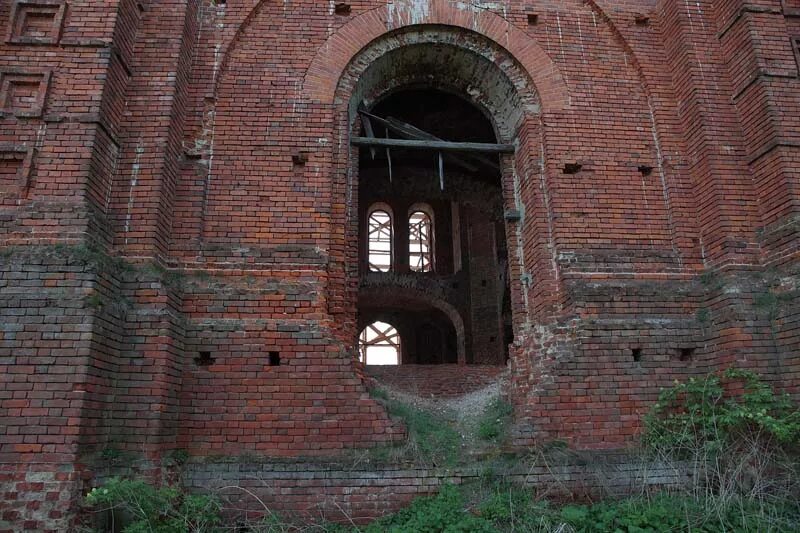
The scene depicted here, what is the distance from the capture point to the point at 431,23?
7.12 m

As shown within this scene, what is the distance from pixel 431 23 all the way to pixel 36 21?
14.7ft

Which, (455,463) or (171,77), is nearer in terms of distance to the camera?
(455,463)

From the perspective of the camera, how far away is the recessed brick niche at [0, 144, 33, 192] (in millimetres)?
5195

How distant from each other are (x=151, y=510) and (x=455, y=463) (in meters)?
2.72

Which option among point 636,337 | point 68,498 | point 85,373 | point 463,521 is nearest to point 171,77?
point 85,373

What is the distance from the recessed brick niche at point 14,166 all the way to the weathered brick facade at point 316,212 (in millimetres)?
22

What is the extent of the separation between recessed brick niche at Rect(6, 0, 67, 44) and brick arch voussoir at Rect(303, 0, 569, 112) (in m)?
2.62

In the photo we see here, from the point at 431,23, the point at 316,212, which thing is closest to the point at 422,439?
the point at 316,212

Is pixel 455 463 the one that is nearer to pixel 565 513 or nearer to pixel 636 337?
pixel 565 513

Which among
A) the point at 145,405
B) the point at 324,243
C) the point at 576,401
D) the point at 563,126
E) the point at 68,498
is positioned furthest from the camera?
the point at 563,126

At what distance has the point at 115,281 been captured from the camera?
525 cm

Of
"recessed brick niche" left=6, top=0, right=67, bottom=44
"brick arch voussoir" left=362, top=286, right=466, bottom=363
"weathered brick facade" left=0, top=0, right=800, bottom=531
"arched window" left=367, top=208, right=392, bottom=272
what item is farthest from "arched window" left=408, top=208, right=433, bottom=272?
"recessed brick niche" left=6, top=0, right=67, bottom=44

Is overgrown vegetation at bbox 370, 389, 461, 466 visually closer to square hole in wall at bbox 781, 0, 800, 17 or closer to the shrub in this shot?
the shrub

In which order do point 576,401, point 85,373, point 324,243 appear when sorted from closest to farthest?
point 85,373, point 576,401, point 324,243
